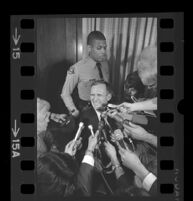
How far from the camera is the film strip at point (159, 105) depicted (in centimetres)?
236

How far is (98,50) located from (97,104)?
9.8 inches

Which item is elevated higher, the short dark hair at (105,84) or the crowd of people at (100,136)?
the short dark hair at (105,84)

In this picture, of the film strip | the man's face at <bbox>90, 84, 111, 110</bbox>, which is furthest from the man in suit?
the film strip

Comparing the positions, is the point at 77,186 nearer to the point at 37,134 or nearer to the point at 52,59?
the point at 37,134

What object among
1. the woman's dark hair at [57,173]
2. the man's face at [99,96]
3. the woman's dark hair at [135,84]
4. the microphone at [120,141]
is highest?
the woman's dark hair at [135,84]

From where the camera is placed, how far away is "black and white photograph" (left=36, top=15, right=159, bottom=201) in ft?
7.73

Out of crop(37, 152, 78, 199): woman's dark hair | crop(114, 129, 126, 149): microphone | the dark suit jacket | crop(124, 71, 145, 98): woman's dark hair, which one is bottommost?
the dark suit jacket

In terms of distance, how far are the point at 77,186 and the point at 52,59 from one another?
59 cm

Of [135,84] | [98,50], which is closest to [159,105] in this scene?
[135,84]

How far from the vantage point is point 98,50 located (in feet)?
7.76

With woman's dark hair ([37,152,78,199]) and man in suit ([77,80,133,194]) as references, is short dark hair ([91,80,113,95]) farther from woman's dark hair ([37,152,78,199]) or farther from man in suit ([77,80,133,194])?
woman's dark hair ([37,152,78,199])

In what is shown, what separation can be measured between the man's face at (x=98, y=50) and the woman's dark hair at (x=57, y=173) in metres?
0.47

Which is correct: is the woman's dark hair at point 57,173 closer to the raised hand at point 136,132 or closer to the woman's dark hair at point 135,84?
the raised hand at point 136,132

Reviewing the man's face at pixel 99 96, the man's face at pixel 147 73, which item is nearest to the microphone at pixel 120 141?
the man's face at pixel 99 96
